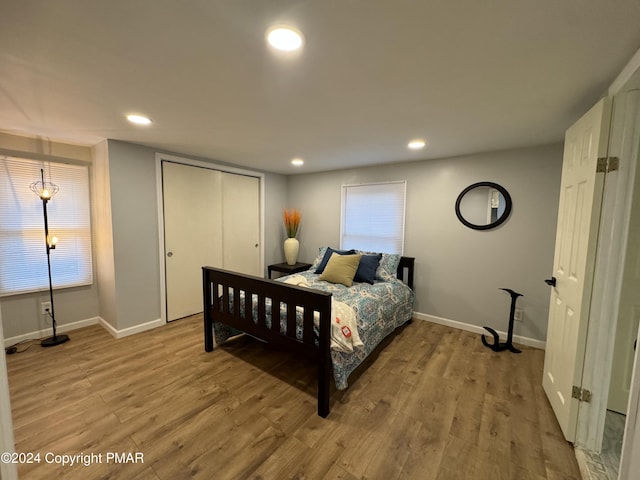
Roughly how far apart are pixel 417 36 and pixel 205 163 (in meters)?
3.13

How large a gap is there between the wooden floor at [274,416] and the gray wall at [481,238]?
608 millimetres

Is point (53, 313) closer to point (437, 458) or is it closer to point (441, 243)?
point (437, 458)

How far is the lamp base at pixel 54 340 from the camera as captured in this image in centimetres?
269

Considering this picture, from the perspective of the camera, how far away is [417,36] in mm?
1123

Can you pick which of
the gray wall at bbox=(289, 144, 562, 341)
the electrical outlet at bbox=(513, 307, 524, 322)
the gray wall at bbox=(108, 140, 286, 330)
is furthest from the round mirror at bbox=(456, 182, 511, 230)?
the gray wall at bbox=(108, 140, 286, 330)

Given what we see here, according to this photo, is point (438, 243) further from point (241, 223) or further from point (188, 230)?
point (188, 230)

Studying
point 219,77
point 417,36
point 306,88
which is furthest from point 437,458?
point 219,77

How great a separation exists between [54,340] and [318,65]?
365cm

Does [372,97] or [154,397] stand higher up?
[372,97]

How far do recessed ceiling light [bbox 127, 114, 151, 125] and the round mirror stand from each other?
3.30m

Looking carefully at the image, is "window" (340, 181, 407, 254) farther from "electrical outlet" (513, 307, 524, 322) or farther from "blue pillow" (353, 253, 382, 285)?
"electrical outlet" (513, 307, 524, 322)

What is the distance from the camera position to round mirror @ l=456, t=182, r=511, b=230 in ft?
9.62

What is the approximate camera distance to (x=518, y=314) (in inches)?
114

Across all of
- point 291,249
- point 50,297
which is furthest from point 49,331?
point 291,249
